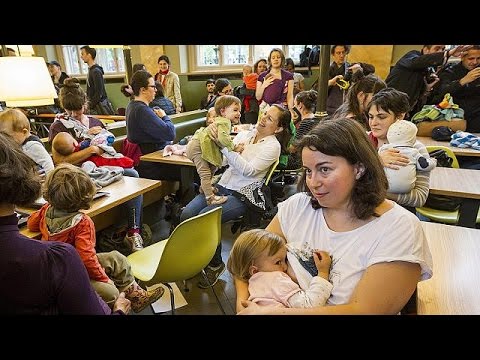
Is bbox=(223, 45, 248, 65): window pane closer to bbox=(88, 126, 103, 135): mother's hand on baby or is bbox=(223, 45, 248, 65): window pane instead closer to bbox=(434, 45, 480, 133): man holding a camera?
bbox=(434, 45, 480, 133): man holding a camera

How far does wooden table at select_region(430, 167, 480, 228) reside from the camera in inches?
70.9

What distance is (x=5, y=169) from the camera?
0.89 meters

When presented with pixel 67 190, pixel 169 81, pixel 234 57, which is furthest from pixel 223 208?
pixel 234 57

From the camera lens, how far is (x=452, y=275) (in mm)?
1144

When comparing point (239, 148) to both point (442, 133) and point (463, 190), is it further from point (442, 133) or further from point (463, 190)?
point (442, 133)

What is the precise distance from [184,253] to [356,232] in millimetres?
934

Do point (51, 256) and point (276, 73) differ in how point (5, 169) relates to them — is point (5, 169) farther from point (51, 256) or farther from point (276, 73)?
point (276, 73)

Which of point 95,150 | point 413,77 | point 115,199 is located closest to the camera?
point 115,199

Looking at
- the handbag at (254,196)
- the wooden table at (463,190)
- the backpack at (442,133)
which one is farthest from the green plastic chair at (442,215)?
the handbag at (254,196)

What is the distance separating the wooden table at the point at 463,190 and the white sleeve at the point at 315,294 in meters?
1.28

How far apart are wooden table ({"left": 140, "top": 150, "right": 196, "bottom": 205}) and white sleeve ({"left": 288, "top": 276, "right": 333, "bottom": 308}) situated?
1.84 metres

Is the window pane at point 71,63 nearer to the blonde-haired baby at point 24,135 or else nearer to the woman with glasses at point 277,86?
the woman with glasses at point 277,86

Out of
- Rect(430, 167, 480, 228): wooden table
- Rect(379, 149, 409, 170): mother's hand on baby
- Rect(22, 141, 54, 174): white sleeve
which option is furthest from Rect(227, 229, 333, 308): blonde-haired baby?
Rect(22, 141, 54, 174): white sleeve
